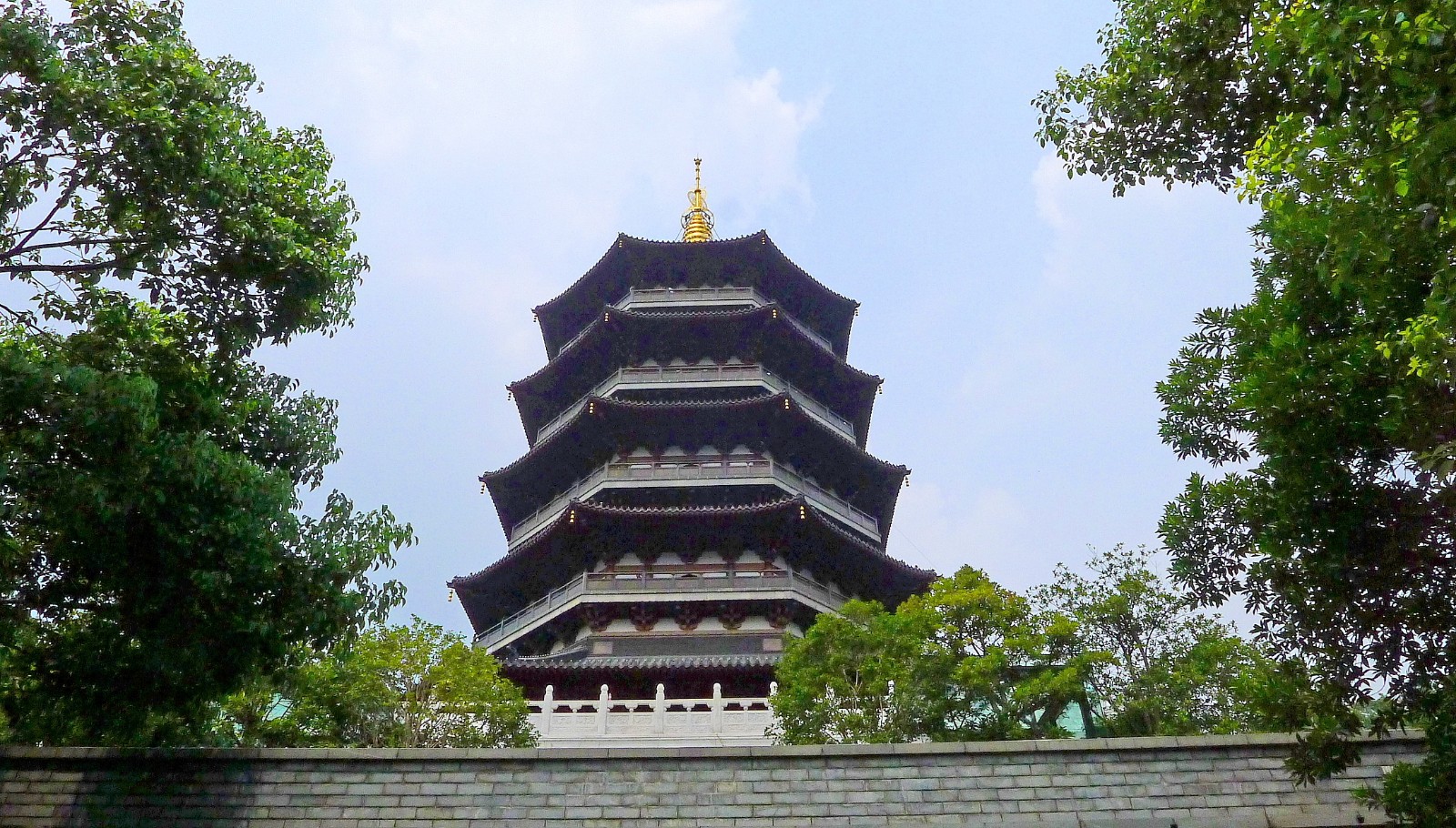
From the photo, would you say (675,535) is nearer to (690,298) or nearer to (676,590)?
(676,590)

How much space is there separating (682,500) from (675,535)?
1270 mm

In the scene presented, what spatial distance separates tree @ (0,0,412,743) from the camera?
7988mm

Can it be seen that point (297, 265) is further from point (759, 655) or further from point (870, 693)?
point (759, 655)

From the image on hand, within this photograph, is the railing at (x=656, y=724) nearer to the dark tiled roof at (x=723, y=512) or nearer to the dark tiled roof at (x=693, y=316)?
the dark tiled roof at (x=723, y=512)

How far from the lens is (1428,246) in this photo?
19.3 feet

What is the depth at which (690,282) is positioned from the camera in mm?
27422

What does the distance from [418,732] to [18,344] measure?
7821mm

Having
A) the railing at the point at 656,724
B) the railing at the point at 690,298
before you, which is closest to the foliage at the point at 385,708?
the railing at the point at 656,724

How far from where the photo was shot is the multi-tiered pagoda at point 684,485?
66.1 ft

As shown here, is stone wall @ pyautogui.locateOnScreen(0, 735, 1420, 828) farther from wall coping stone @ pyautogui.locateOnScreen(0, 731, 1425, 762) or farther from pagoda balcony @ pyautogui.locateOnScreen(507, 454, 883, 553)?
pagoda balcony @ pyautogui.locateOnScreen(507, 454, 883, 553)

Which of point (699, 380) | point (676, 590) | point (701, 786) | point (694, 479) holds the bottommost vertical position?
point (701, 786)

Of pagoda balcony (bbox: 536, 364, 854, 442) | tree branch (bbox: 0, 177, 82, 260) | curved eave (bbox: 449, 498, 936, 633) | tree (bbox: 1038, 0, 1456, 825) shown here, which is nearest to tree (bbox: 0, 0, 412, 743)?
tree branch (bbox: 0, 177, 82, 260)

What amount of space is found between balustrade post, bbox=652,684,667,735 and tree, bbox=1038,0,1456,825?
31.6ft

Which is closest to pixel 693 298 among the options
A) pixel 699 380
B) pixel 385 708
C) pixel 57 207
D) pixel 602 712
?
pixel 699 380
